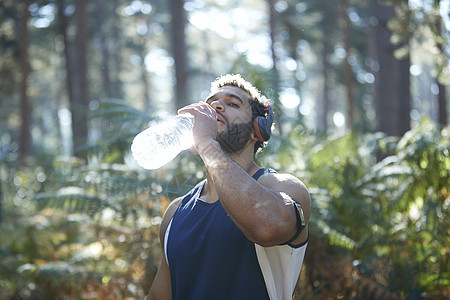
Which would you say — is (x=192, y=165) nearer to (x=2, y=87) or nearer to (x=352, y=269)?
(x=352, y=269)

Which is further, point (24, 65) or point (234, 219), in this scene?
point (24, 65)

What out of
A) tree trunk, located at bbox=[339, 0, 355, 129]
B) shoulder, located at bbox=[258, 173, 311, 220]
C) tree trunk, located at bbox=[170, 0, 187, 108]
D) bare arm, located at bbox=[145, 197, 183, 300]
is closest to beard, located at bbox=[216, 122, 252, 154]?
shoulder, located at bbox=[258, 173, 311, 220]

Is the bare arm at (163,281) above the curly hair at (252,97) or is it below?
below

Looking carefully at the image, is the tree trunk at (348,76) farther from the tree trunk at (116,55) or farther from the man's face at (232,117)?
the tree trunk at (116,55)

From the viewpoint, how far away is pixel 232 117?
103 inches

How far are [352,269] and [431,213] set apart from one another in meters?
1.09

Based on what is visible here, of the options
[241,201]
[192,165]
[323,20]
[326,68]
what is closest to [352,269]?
[192,165]

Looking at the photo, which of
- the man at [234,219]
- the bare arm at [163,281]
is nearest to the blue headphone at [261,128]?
the man at [234,219]

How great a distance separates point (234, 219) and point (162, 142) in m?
0.90

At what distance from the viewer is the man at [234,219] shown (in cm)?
202

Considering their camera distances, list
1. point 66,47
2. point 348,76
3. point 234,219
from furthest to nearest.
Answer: point 66,47, point 348,76, point 234,219

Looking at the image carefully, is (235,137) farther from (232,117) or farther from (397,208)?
(397,208)

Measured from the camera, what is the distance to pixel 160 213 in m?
5.77

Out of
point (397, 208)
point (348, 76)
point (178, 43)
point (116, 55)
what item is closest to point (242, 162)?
point (397, 208)
